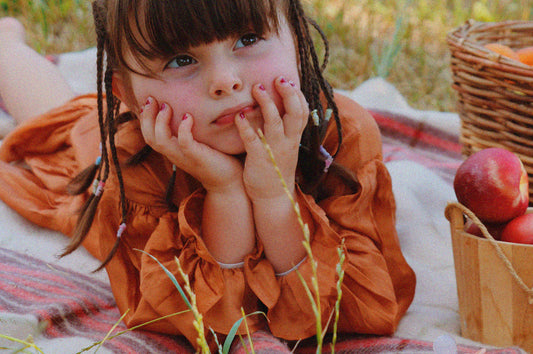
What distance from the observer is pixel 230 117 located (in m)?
1.09

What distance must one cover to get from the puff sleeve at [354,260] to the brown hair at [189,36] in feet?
0.17

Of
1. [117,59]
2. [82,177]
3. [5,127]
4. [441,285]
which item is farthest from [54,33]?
[441,285]

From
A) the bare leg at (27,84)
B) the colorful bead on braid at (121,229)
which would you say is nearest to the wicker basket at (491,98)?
the colorful bead on braid at (121,229)

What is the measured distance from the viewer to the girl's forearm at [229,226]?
1.21m

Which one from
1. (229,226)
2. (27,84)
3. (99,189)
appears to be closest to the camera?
(229,226)

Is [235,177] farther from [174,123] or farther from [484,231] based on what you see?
[484,231]

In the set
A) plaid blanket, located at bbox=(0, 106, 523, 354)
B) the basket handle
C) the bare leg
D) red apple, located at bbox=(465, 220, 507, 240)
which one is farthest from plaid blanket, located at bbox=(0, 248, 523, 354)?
the bare leg

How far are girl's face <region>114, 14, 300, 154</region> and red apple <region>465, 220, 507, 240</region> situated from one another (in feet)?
1.48

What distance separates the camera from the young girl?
1.06 m

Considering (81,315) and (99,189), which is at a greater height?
(99,189)

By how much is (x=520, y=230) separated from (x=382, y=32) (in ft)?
7.77

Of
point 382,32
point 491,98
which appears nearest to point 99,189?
point 491,98

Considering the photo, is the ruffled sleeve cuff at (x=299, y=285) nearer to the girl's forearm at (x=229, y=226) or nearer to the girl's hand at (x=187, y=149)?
the girl's forearm at (x=229, y=226)

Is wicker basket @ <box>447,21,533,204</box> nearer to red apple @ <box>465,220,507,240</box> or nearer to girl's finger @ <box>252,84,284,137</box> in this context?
red apple @ <box>465,220,507,240</box>
